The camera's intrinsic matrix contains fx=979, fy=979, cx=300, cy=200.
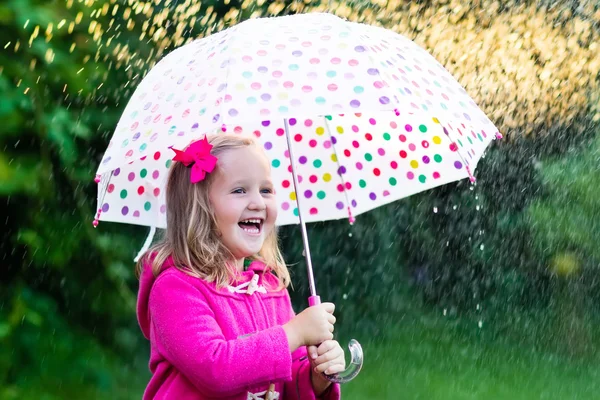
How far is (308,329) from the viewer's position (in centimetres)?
214

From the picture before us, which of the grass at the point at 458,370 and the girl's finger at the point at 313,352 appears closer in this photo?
the girl's finger at the point at 313,352

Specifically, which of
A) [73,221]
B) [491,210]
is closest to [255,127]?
[73,221]

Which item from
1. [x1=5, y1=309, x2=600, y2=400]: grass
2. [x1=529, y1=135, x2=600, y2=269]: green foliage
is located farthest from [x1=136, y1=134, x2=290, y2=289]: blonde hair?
[x1=529, y1=135, x2=600, y2=269]: green foliage

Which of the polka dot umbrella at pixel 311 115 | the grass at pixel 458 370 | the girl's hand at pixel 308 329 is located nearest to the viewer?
the polka dot umbrella at pixel 311 115

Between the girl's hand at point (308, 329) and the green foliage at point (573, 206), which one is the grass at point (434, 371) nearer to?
the green foliage at point (573, 206)

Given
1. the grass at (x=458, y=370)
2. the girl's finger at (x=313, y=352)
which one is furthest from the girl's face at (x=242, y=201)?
the grass at (x=458, y=370)

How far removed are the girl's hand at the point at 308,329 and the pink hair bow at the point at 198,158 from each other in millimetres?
388

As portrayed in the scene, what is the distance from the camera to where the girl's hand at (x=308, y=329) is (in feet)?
7.00

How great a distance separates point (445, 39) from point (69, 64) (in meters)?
2.49

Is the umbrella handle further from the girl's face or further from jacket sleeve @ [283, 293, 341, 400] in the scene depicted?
the girl's face

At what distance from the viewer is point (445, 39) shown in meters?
5.81

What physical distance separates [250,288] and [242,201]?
0.21m

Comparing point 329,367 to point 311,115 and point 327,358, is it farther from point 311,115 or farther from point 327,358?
point 311,115

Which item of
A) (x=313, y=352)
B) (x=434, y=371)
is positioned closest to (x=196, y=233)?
(x=313, y=352)
